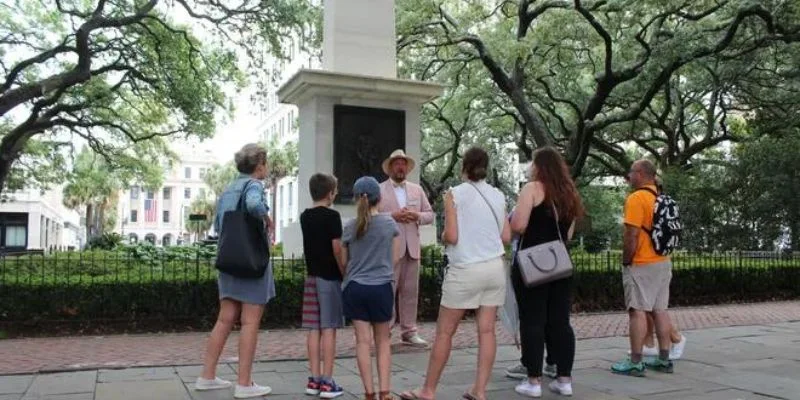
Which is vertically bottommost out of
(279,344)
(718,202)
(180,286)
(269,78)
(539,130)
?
(279,344)

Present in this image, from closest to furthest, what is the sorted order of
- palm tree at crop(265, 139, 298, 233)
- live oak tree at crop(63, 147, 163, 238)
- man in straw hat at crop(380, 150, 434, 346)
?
man in straw hat at crop(380, 150, 434, 346), live oak tree at crop(63, 147, 163, 238), palm tree at crop(265, 139, 298, 233)

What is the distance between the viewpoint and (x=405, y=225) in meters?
7.70

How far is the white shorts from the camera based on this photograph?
209 inches

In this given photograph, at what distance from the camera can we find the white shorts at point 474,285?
5.31 meters

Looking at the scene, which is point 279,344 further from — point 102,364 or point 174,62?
point 174,62

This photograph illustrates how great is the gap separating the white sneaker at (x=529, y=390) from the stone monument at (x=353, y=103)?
487cm

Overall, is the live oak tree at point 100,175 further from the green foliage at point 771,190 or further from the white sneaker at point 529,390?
the white sneaker at point 529,390

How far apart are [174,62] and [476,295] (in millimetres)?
18267

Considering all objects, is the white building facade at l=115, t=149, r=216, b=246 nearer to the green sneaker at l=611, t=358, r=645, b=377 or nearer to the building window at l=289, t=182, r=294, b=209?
the building window at l=289, t=182, r=294, b=209

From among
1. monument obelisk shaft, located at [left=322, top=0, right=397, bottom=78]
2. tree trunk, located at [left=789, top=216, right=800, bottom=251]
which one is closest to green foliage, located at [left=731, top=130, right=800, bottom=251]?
tree trunk, located at [left=789, top=216, right=800, bottom=251]

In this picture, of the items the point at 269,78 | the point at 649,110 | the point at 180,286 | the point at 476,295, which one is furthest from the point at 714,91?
the point at 476,295

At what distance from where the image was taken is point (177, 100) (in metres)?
21.9

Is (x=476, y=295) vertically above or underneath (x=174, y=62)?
underneath

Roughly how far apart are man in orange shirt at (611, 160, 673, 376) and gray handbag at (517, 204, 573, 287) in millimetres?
1204
